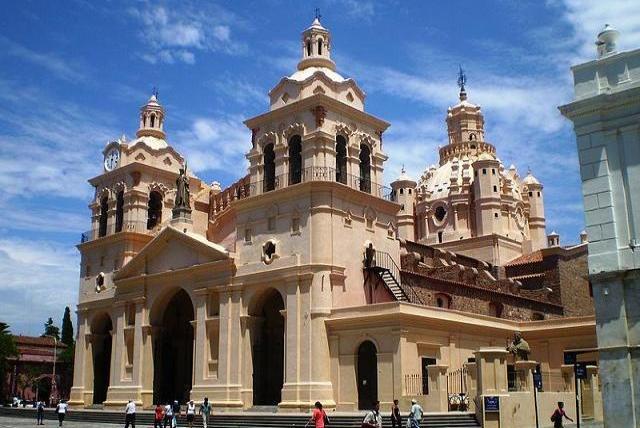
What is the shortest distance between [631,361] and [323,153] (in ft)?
70.2

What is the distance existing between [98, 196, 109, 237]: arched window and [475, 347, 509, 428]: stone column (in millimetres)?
31655

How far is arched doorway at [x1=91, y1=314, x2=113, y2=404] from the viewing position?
1935 inches

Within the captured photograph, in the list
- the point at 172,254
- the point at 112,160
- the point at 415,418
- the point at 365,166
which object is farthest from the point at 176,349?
the point at 415,418

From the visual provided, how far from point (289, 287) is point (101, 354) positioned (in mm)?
19692

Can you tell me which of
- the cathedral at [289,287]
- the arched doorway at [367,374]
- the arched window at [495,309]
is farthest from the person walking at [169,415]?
the arched window at [495,309]

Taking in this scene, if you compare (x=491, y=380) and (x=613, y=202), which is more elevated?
(x=613, y=202)

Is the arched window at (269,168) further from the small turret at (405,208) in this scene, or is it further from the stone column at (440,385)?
the small turret at (405,208)

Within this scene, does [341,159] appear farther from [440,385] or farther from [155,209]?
[155,209]

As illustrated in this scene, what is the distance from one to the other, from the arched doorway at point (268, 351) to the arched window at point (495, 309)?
1468 centimetres

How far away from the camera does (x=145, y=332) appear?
144ft

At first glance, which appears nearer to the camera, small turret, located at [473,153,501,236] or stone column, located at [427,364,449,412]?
stone column, located at [427,364,449,412]

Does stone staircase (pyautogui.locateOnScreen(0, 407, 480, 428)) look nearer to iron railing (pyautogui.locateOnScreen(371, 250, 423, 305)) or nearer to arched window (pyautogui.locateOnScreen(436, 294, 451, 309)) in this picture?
iron railing (pyautogui.locateOnScreen(371, 250, 423, 305))

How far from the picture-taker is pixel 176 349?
151ft

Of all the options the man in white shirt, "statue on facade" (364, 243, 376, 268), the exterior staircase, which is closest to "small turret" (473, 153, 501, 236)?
the exterior staircase
